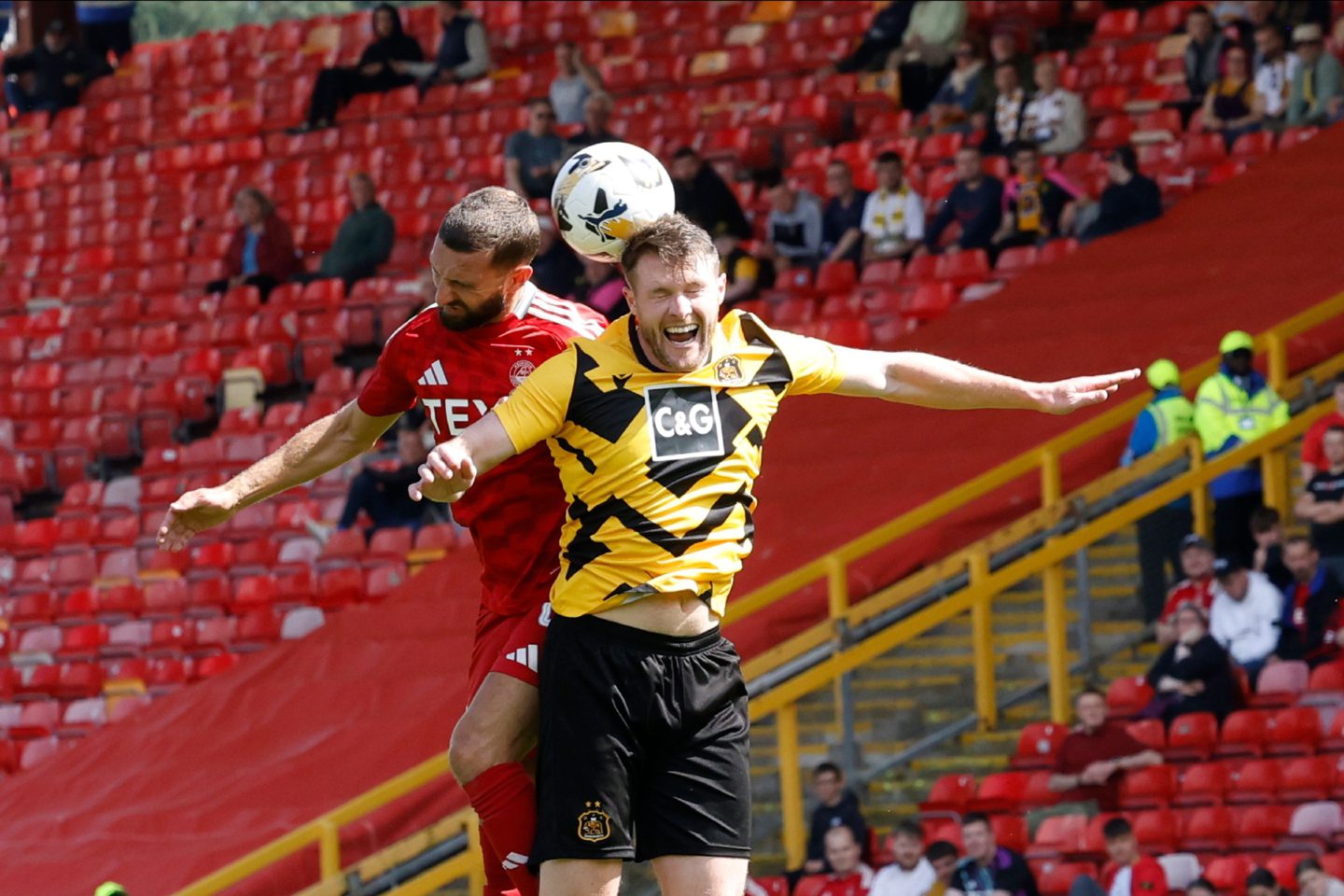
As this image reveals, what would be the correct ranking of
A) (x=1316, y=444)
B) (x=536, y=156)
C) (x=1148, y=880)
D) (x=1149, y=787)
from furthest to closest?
(x=536, y=156) < (x=1316, y=444) < (x=1149, y=787) < (x=1148, y=880)

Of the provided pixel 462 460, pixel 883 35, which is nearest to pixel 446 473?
pixel 462 460

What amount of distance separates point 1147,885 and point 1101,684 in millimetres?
1416

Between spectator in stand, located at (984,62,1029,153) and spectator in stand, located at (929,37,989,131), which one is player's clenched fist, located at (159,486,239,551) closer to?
spectator in stand, located at (984,62,1029,153)

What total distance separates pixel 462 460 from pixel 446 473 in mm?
59

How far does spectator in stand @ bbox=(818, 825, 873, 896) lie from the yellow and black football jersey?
16.5ft

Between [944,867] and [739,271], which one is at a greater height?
[739,271]

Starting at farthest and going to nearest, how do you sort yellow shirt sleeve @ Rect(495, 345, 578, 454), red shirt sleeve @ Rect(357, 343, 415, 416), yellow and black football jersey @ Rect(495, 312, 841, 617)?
red shirt sleeve @ Rect(357, 343, 415, 416), yellow and black football jersey @ Rect(495, 312, 841, 617), yellow shirt sleeve @ Rect(495, 345, 578, 454)

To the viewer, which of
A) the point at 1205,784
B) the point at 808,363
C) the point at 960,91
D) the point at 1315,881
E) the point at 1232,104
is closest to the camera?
the point at 808,363

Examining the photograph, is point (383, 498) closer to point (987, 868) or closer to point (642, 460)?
point (987, 868)

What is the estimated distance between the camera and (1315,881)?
8594 millimetres

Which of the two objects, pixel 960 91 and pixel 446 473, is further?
pixel 960 91

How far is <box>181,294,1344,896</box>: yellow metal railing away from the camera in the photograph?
993 cm

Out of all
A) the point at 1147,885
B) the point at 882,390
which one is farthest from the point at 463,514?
the point at 1147,885

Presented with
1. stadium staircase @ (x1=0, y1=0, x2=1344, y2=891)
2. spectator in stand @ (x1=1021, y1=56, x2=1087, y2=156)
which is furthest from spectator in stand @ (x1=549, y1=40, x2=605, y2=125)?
spectator in stand @ (x1=1021, y1=56, x2=1087, y2=156)
